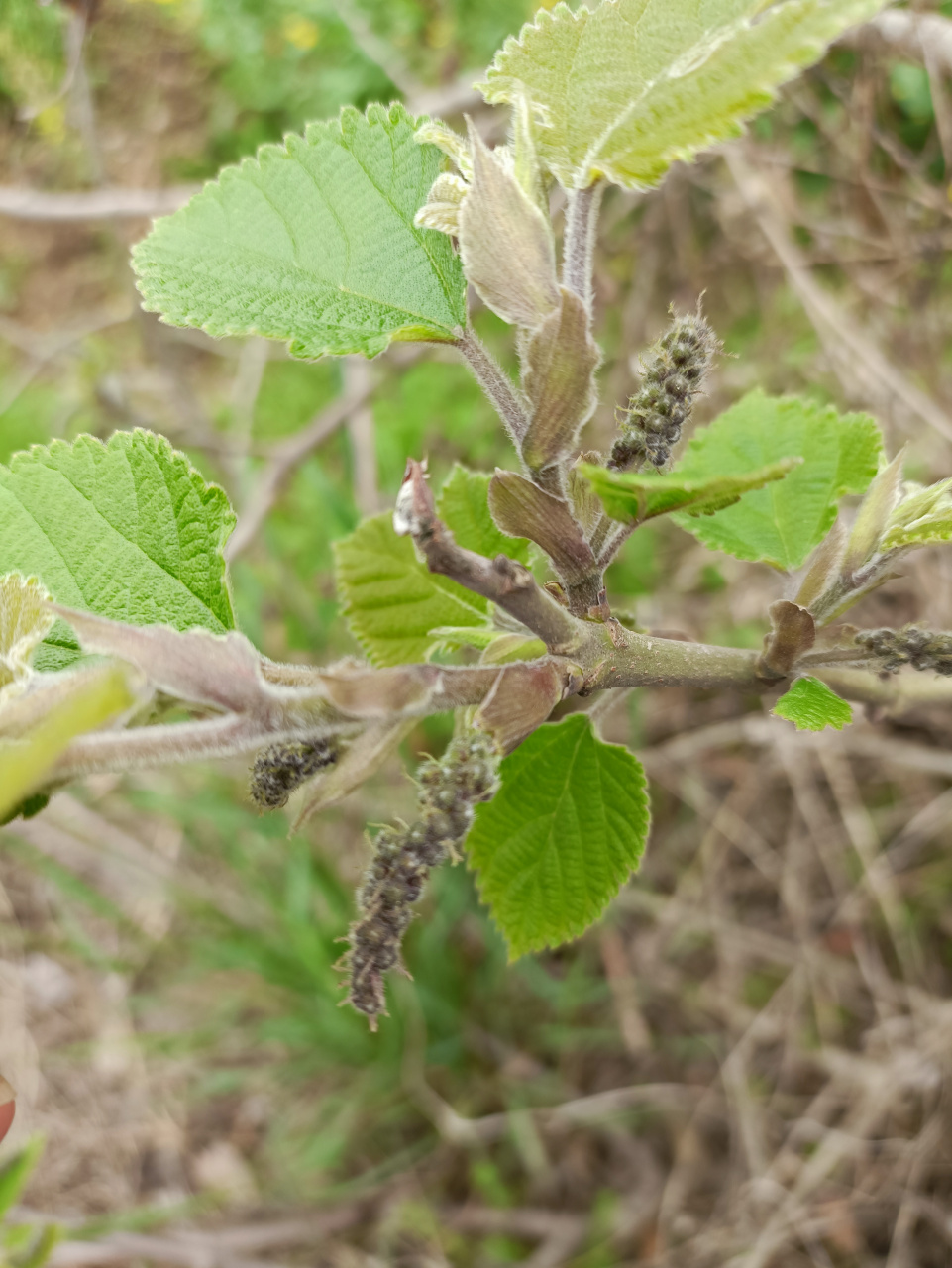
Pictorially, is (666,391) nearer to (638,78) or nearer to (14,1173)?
(638,78)

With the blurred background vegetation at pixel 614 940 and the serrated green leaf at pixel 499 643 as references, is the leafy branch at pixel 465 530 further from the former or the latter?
the blurred background vegetation at pixel 614 940

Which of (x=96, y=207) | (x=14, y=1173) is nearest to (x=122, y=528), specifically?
(x=14, y=1173)

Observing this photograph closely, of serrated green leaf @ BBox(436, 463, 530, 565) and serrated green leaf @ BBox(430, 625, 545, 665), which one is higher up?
serrated green leaf @ BBox(436, 463, 530, 565)

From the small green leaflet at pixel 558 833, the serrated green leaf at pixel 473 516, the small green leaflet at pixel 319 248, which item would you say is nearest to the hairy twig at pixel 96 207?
the small green leaflet at pixel 319 248

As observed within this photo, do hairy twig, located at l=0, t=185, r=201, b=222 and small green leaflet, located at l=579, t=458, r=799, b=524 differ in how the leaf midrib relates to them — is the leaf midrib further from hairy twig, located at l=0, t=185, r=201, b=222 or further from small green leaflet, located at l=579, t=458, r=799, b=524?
hairy twig, located at l=0, t=185, r=201, b=222

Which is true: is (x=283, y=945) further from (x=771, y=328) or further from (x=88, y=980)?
(x=771, y=328)

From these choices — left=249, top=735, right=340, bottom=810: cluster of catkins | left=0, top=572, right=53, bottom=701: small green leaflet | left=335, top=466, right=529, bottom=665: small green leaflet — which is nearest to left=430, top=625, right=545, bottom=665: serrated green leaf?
left=335, top=466, right=529, bottom=665: small green leaflet
